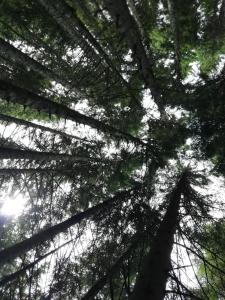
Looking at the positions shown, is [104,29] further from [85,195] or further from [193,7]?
[85,195]

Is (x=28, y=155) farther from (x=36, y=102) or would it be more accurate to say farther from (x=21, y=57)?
(x=36, y=102)

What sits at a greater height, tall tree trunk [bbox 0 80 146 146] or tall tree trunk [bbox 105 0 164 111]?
tall tree trunk [bbox 105 0 164 111]

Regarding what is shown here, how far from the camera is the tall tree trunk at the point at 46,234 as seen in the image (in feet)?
21.8

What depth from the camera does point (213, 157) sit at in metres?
10.4

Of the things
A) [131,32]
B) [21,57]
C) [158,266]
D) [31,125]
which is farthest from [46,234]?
[131,32]

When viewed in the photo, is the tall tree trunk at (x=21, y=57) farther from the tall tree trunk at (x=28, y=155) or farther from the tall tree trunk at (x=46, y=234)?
the tall tree trunk at (x=46, y=234)

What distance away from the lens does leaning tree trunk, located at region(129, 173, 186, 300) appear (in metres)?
4.74

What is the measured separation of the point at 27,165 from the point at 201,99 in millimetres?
5467

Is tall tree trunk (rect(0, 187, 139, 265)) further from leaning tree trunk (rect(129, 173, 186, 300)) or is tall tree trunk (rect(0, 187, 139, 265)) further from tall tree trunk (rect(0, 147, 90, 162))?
leaning tree trunk (rect(129, 173, 186, 300))

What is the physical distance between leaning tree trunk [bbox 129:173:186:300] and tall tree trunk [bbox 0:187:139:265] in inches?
86.7

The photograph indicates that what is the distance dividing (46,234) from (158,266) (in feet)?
10.1

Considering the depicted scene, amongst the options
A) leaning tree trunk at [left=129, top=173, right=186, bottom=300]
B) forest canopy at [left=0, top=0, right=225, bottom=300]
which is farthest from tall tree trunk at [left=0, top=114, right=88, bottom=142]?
leaning tree trunk at [left=129, top=173, right=186, bottom=300]

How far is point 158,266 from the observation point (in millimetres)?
5293

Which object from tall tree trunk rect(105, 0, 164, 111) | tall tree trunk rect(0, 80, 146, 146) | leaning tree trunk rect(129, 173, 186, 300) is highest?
tall tree trunk rect(105, 0, 164, 111)
